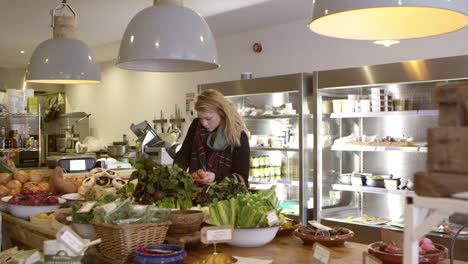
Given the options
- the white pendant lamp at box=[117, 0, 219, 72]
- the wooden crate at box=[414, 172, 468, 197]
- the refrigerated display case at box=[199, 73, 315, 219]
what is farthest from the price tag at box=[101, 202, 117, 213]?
the refrigerated display case at box=[199, 73, 315, 219]

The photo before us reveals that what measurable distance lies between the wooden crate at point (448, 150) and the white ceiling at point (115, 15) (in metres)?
4.50

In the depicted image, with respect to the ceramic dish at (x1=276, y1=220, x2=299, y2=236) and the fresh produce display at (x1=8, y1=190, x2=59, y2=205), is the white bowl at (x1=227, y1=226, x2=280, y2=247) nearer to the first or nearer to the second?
the ceramic dish at (x1=276, y1=220, x2=299, y2=236)

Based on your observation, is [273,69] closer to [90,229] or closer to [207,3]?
[207,3]

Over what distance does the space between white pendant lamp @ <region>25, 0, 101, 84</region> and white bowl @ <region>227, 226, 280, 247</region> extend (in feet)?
5.59

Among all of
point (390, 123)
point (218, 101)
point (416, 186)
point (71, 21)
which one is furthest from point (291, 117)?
point (416, 186)

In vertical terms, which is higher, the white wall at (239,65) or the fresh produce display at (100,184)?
the white wall at (239,65)

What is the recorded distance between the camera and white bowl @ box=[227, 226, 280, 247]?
2350mm

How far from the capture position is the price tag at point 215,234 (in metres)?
2.11

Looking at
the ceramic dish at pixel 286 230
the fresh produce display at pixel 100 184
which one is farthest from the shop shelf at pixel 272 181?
the ceramic dish at pixel 286 230

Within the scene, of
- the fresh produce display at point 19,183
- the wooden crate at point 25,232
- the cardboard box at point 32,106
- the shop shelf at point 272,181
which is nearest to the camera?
the wooden crate at point 25,232

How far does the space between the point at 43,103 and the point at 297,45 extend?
26.7 feet

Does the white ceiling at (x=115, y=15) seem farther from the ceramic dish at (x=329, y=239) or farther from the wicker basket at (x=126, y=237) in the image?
the wicker basket at (x=126, y=237)

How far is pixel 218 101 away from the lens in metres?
3.94

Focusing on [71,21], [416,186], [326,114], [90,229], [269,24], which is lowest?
[90,229]
